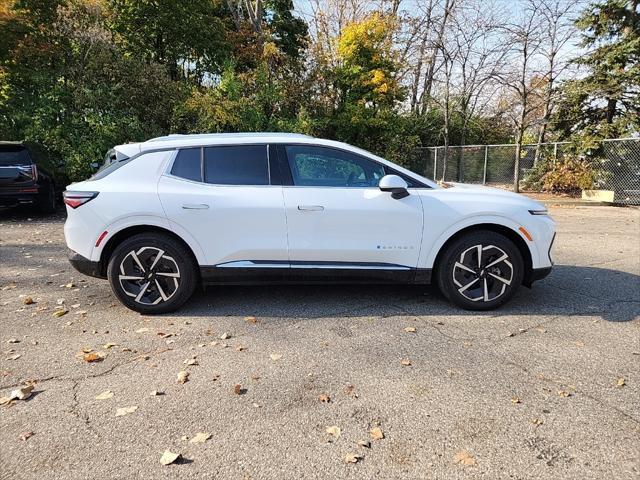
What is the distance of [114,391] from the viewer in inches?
119

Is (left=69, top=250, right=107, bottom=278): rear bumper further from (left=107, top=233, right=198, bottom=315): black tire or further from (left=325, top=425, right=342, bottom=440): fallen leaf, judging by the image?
(left=325, top=425, right=342, bottom=440): fallen leaf

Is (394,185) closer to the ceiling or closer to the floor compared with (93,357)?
closer to the ceiling

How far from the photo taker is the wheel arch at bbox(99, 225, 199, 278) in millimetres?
4293

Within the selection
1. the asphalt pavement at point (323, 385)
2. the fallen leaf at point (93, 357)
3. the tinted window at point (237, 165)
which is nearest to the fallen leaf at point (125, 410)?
the asphalt pavement at point (323, 385)

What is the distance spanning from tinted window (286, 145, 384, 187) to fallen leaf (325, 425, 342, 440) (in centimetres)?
234

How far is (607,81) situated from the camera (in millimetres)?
17172

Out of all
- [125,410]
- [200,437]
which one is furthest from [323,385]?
[125,410]

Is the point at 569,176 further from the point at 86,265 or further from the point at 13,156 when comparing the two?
the point at 13,156

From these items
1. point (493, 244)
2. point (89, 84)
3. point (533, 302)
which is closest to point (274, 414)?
point (493, 244)

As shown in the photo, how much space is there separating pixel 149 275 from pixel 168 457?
226 cm

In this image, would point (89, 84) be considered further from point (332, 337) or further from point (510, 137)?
point (510, 137)

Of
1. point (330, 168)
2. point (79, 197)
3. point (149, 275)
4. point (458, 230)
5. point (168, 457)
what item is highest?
point (330, 168)

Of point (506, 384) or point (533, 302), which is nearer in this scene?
point (506, 384)

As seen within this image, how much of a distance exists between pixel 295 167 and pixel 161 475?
288 centimetres
